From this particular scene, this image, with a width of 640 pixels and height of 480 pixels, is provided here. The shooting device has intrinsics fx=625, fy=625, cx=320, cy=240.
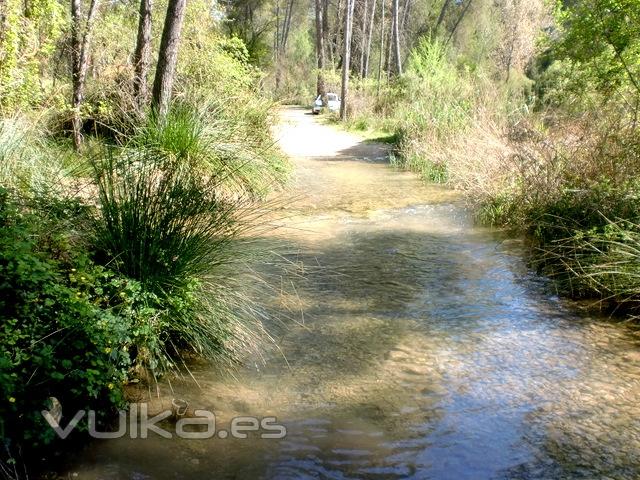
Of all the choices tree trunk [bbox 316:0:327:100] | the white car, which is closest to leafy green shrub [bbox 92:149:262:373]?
the white car

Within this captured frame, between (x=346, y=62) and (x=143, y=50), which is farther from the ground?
(x=346, y=62)

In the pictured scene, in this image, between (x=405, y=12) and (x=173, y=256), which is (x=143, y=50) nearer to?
(x=173, y=256)

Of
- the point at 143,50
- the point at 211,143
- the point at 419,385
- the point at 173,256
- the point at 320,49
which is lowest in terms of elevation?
the point at 419,385

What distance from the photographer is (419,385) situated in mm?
4172

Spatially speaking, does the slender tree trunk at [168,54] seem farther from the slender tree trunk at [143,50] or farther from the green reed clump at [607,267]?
the green reed clump at [607,267]

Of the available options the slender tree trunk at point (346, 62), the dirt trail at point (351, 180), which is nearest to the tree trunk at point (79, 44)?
the dirt trail at point (351, 180)

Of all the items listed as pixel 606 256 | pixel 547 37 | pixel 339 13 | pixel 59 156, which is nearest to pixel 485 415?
pixel 606 256

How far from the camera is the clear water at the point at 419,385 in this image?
10.7 feet

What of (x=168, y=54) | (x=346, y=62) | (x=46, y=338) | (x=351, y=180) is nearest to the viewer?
(x=46, y=338)

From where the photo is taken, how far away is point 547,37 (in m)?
13.7

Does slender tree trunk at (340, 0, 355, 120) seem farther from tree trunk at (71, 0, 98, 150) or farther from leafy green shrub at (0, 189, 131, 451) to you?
leafy green shrub at (0, 189, 131, 451)

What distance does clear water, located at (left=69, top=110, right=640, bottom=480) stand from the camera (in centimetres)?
327

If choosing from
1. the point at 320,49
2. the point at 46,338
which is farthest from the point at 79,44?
the point at 320,49

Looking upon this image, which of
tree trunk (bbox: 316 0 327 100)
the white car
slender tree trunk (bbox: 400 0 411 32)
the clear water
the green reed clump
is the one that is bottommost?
the clear water
